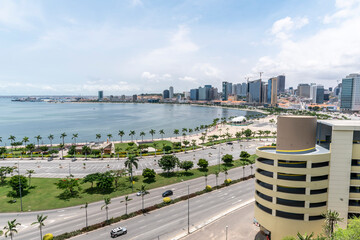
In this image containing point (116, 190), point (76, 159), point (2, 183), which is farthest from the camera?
point (76, 159)

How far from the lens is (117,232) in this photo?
42.2 m

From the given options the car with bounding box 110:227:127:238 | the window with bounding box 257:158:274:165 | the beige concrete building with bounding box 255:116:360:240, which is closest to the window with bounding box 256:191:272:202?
the beige concrete building with bounding box 255:116:360:240

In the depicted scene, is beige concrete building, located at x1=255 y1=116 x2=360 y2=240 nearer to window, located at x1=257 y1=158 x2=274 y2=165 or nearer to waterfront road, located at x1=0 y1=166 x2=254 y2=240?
window, located at x1=257 y1=158 x2=274 y2=165

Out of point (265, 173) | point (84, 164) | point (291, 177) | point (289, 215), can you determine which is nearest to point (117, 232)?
point (265, 173)

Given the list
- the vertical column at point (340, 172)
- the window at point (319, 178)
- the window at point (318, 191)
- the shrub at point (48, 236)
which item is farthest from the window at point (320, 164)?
the shrub at point (48, 236)

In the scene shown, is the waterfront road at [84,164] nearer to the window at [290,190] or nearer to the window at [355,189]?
the window at [290,190]

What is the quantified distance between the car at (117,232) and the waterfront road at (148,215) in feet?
3.83

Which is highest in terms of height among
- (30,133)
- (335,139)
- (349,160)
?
(335,139)

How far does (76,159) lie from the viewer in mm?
99438

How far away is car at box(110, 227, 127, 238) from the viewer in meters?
42.0

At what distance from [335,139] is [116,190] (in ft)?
189

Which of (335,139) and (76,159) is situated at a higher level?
(335,139)

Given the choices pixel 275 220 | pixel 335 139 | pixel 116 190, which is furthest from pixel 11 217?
pixel 335 139

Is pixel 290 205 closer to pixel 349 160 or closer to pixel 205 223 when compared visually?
pixel 349 160
